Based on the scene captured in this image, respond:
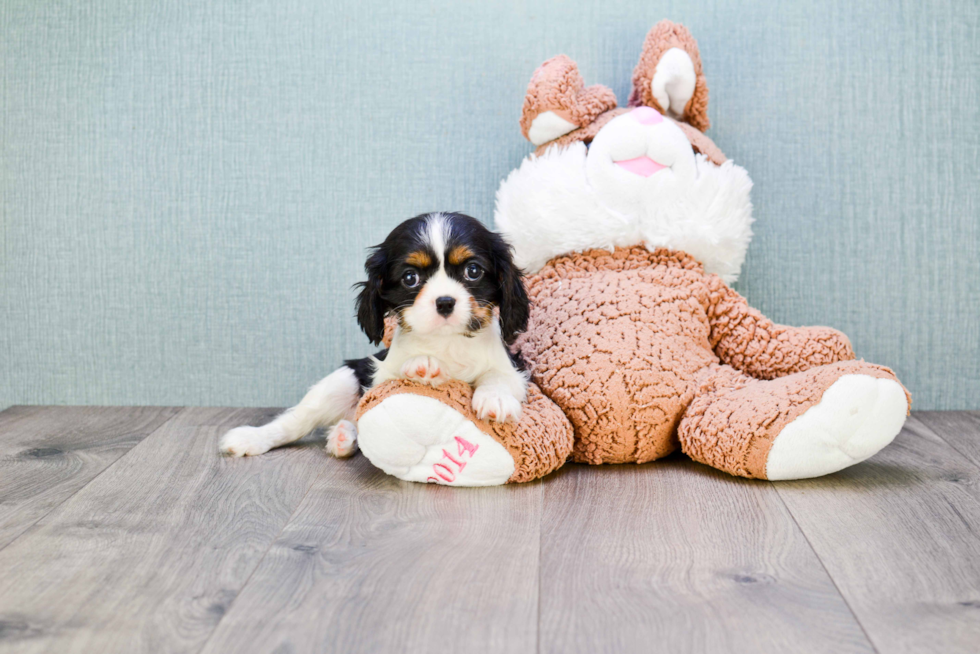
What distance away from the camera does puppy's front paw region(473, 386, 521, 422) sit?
1493 millimetres

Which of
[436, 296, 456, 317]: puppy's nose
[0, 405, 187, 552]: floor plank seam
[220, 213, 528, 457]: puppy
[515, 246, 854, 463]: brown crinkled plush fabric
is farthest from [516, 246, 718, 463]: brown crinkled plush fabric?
[0, 405, 187, 552]: floor plank seam

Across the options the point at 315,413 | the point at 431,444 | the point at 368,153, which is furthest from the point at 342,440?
the point at 368,153

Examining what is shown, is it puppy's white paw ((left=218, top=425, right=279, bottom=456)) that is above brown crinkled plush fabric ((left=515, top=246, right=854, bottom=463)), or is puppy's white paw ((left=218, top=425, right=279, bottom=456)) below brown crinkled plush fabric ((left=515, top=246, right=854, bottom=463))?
below

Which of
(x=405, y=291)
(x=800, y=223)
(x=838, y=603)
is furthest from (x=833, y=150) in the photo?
(x=838, y=603)

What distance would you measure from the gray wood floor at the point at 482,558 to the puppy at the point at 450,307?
0.77ft

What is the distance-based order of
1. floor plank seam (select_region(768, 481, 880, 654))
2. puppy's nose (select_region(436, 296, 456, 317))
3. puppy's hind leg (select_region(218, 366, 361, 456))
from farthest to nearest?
puppy's hind leg (select_region(218, 366, 361, 456)) < puppy's nose (select_region(436, 296, 456, 317)) < floor plank seam (select_region(768, 481, 880, 654))

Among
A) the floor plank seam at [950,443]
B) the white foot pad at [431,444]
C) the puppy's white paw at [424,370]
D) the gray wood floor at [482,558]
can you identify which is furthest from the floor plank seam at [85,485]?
the floor plank seam at [950,443]

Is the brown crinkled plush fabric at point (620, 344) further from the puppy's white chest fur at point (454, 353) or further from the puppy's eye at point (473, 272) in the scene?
the puppy's eye at point (473, 272)

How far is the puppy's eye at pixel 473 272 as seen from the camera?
151 centimetres

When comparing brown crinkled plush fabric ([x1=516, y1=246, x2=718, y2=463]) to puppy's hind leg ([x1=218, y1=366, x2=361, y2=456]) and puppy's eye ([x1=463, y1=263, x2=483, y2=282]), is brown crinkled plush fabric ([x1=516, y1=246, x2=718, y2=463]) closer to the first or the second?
puppy's eye ([x1=463, y1=263, x2=483, y2=282])

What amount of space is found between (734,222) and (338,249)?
1101 mm

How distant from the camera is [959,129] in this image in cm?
215

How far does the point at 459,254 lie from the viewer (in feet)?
4.89

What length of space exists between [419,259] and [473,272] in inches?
4.4
